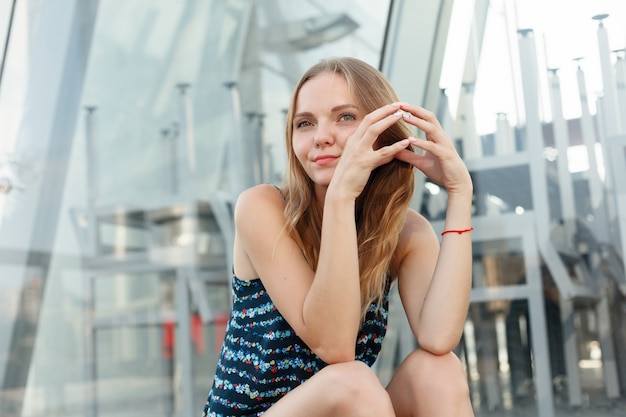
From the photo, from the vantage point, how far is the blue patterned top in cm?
133

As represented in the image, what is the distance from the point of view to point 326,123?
1.32 meters

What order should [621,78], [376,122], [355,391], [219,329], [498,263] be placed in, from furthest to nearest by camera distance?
[219,329], [498,263], [621,78], [376,122], [355,391]

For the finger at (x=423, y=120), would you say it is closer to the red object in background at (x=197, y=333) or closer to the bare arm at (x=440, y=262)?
the bare arm at (x=440, y=262)

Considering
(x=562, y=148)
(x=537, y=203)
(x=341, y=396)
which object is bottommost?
(x=341, y=396)

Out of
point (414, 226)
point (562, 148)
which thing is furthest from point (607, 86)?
point (414, 226)

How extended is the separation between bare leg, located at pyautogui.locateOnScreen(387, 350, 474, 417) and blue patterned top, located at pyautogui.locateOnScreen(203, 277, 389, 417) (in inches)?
5.7

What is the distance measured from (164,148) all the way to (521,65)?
113 centimetres

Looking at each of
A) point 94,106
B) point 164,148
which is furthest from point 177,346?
point 94,106

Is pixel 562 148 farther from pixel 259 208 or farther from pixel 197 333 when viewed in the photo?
pixel 197 333

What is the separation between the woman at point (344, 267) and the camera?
119 centimetres

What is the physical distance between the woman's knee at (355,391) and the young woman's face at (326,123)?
330 millimetres

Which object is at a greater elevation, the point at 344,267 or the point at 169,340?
the point at 344,267

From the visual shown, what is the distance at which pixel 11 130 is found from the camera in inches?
101

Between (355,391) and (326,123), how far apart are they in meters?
0.45
